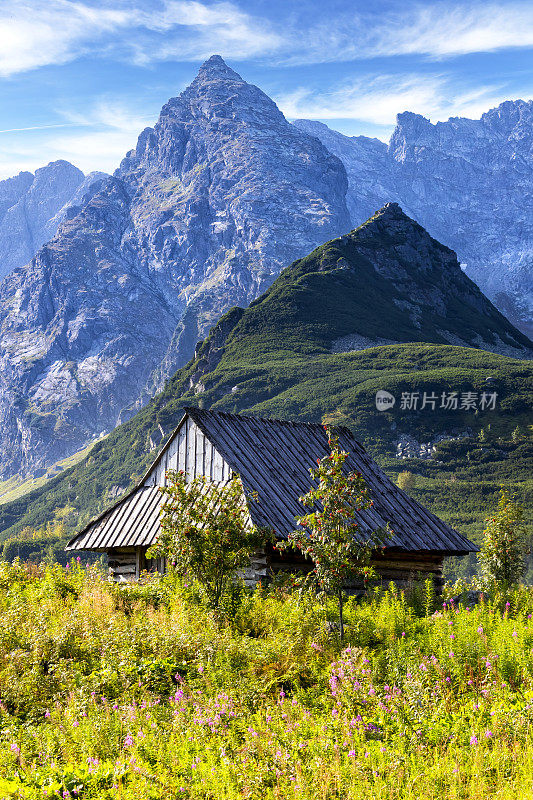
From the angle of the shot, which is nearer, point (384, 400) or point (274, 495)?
point (274, 495)

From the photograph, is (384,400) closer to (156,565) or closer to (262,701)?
(156,565)

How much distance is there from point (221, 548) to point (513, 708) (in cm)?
670

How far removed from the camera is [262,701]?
11.0m

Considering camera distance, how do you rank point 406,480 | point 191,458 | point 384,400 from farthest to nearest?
point 384,400, point 406,480, point 191,458

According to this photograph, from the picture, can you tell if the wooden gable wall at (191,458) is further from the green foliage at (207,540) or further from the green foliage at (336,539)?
the green foliage at (336,539)

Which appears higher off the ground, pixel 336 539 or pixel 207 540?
pixel 336 539

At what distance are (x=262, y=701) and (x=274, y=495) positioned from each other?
31.6 feet

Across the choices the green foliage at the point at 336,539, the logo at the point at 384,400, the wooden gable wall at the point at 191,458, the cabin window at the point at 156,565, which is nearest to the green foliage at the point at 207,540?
the green foliage at the point at 336,539

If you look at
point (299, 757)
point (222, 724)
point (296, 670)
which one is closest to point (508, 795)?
point (299, 757)

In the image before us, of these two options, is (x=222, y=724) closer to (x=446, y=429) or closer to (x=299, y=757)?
(x=299, y=757)

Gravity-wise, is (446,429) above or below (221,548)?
above

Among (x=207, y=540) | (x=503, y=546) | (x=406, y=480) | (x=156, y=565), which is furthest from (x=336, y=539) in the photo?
(x=406, y=480)

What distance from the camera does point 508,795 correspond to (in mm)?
7859

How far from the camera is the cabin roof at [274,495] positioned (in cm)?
2064
